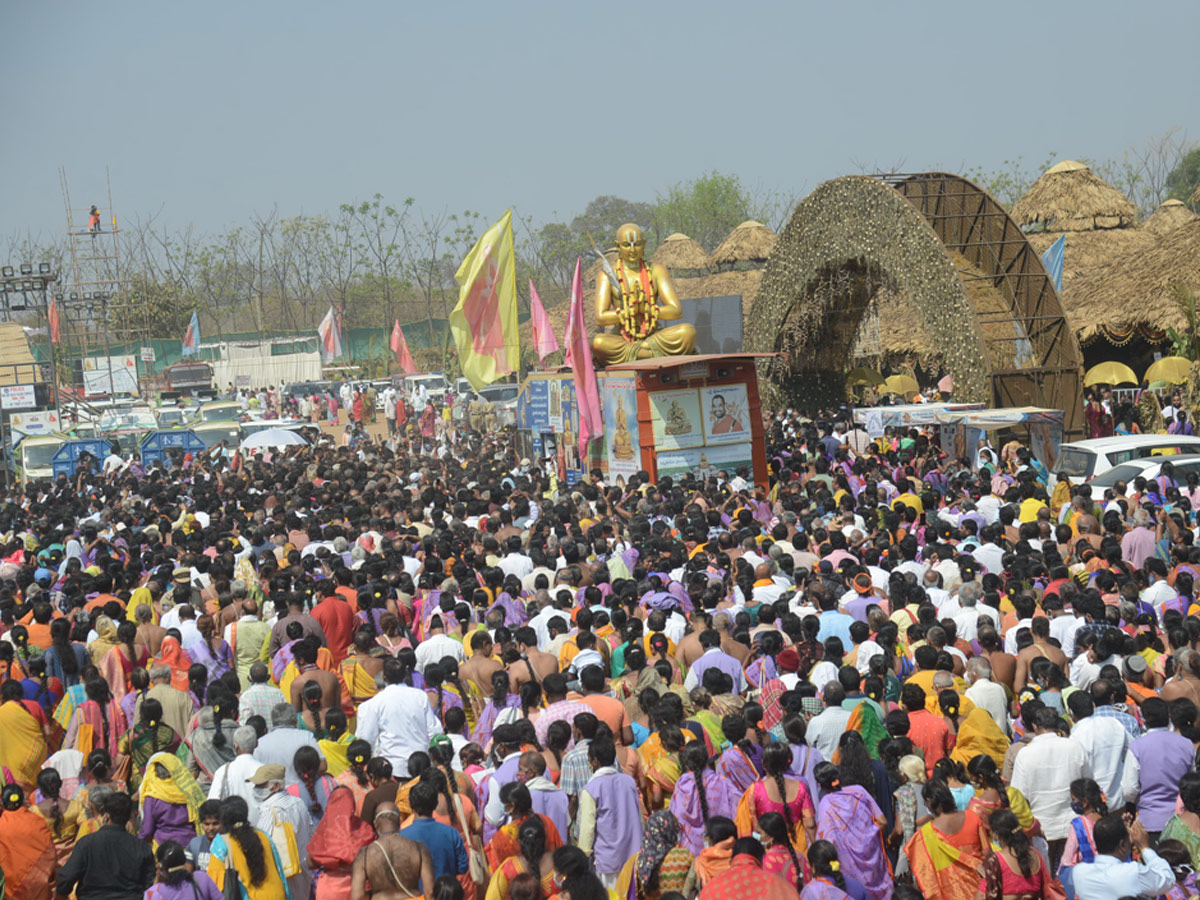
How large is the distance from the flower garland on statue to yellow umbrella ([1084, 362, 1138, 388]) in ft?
26.9

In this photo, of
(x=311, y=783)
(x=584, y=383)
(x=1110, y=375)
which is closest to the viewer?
(x=311, y=783)

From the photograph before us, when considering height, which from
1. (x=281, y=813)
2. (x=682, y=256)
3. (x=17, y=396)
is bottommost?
(x=281, y=813)

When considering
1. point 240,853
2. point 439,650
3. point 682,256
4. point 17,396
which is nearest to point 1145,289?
point 439,650

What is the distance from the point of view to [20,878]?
240 inches

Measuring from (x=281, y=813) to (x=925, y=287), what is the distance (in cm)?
1652

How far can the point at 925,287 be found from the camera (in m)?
20.6

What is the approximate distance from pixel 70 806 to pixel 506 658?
260 cm

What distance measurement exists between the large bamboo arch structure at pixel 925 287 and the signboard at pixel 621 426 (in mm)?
3632

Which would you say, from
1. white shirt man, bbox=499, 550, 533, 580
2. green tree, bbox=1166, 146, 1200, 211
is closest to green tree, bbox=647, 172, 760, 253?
green tree, bbox=1166, 146, 1200, 211

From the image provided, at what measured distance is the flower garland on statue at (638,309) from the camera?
20.8 metres

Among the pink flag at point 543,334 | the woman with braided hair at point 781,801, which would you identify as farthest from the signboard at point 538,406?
the woman with braided hair at point 781,801

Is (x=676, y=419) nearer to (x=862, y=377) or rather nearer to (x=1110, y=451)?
(x=1110, y=451)

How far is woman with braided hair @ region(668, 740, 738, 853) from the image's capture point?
6047 mm

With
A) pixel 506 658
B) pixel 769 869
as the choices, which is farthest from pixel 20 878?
pixel 769 869
